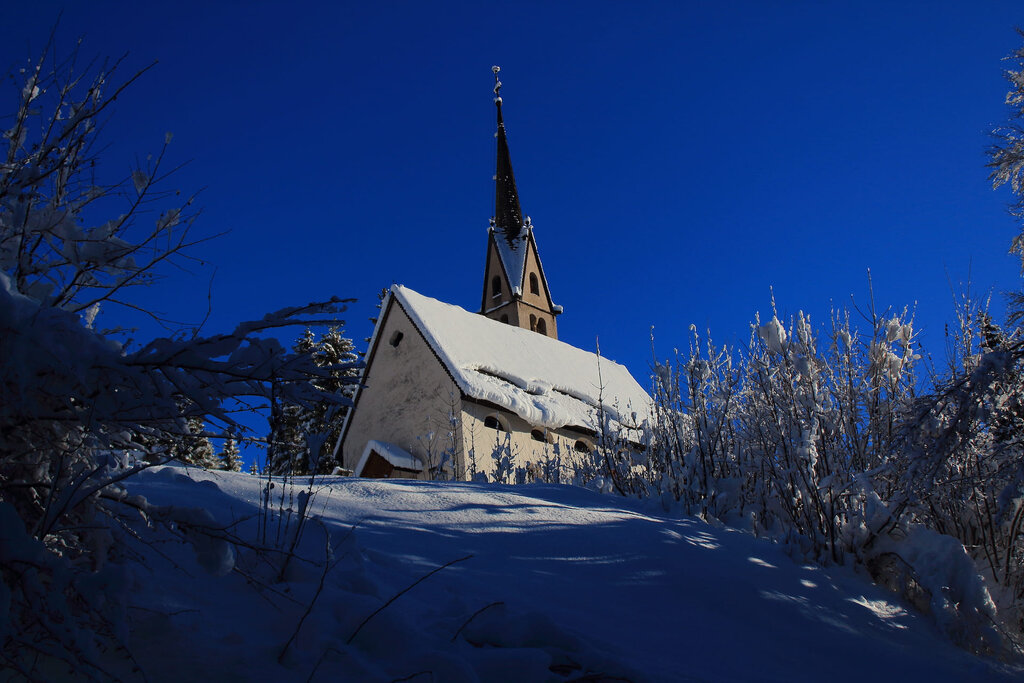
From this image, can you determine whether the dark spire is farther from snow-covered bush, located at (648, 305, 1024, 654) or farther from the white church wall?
snow-covered bush, located at (648, 305, 1024, 654)

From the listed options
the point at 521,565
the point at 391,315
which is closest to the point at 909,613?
the point at 521,565

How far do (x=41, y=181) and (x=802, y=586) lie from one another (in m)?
3.97

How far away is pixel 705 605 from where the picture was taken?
3084 millimetres

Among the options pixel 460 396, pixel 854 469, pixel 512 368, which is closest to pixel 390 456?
pixel 460 396

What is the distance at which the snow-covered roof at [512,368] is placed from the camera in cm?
1422

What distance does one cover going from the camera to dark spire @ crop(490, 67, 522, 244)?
34688 mm

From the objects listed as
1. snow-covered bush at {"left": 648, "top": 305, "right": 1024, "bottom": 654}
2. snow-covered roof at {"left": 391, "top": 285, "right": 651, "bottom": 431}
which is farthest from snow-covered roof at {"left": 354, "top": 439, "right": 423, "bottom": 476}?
snow-covered bush at {"left": 648, "top": 305, "right": 1024, "bottom": 654}

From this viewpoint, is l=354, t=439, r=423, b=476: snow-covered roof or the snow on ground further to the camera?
l=354, t=439, r=423, b=476: snow-covered roof

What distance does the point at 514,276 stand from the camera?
102 ft

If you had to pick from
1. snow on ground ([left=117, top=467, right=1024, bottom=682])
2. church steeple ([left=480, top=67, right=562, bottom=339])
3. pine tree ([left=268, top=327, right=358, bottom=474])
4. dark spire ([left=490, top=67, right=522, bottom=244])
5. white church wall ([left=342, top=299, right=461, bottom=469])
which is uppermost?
dark spire ([left=490, top=67, right=522, bottom=244])

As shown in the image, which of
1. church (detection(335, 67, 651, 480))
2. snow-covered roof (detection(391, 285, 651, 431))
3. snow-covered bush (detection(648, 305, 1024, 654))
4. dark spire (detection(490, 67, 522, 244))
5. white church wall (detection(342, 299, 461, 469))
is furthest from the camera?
dark spire (detection(490, 67, 522, 244))

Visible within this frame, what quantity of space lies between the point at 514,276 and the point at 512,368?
51.0ft

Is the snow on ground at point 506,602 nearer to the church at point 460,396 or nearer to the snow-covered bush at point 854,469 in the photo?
the snow-covered bush at point 854,469

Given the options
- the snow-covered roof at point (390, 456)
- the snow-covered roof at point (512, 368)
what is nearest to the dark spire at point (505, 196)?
the snow-covered roof at point (512, 368)
